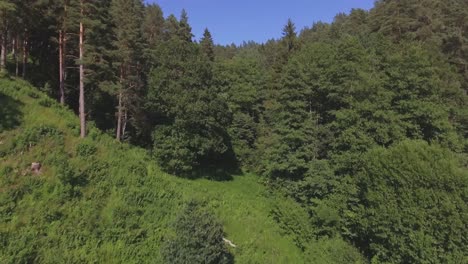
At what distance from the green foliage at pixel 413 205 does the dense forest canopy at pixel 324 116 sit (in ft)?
0.23

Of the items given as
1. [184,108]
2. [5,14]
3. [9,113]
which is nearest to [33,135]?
[9,113]

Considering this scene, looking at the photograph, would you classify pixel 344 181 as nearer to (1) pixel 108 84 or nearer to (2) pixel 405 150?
(2) pixel 405 150

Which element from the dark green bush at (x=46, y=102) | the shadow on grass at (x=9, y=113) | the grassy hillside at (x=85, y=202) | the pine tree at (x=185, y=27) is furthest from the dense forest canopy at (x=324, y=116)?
the pine tree at (x=185, y=27)

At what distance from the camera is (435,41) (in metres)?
35.7

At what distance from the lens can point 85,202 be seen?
64.4 feet

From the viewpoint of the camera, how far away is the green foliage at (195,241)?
51.6 ft

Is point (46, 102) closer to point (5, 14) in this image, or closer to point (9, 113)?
point (9, 113)

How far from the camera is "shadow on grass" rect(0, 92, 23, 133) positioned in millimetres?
22594

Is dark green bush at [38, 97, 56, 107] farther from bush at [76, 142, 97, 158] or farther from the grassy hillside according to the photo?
bush at [76, 142, 97, 158]

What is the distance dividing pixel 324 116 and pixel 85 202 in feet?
70.9

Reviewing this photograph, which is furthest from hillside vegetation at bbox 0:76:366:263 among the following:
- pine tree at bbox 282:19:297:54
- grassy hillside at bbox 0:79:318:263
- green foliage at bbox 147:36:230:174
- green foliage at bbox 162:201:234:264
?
pine tree at bbox 282:19:297:54

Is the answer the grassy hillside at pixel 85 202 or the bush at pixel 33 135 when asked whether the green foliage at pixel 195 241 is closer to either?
the grassy hillside at pixel 85 202

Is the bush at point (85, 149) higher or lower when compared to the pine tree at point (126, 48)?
lower

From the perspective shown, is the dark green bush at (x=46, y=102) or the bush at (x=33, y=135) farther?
the dark green bush at (x=46, y=102)
